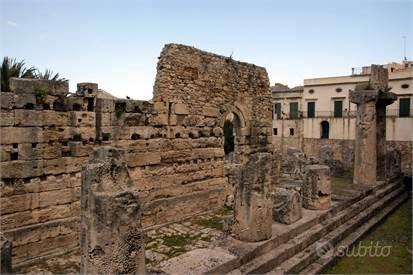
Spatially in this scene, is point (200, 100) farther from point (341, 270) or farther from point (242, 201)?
point (341, 270)

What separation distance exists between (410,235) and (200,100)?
258 inches

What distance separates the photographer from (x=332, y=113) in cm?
3244

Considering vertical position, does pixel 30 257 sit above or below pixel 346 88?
below

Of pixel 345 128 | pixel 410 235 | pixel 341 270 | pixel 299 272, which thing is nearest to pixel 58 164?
pixel 299 272

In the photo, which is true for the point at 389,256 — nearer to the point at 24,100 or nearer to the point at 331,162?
the point at 24,100

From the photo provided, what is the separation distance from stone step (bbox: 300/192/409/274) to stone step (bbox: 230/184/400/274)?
0.37 metres

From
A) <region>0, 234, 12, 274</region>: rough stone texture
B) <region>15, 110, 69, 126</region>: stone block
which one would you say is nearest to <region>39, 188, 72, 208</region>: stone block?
<region>15, 110, 69, 126</region>: stone block

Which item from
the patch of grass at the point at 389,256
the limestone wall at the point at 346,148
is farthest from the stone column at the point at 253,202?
the limestone wall at the point at 346,148

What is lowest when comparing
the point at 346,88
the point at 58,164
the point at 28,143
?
the point at 58,164

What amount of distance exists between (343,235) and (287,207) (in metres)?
1.74

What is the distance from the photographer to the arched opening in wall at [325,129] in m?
33.0

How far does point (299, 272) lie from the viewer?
631 centimetres

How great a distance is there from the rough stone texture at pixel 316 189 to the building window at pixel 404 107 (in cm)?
2287

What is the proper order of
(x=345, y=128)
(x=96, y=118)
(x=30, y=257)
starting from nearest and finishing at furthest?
1. (x=30, y=257)
2. (x=96, y=118)
3. (x=345, y=128)
